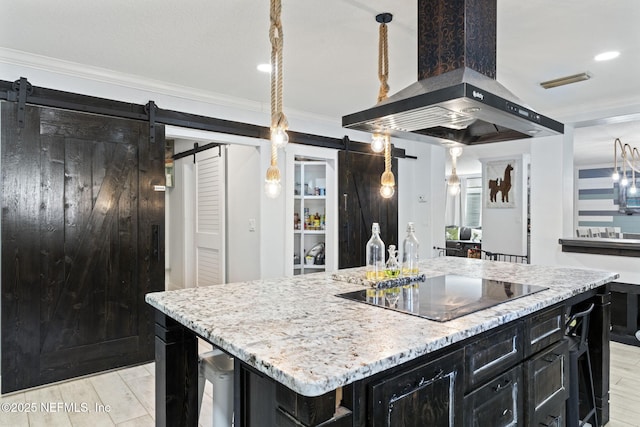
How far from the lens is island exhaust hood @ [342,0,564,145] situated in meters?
1.70

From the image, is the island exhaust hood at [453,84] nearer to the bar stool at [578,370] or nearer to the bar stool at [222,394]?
the bar stool at [578,370]

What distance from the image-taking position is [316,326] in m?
1.31

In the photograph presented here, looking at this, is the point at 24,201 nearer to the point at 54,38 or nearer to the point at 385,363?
the point at 54,38

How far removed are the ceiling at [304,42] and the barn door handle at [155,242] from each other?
1.27 meters

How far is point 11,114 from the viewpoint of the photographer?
9.02 feet

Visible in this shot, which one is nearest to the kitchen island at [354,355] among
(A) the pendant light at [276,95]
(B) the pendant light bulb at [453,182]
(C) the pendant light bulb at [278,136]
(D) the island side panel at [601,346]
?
(D) the island side panel at [601,346]

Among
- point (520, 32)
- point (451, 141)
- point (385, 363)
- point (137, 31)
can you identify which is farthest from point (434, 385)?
point (137, 31)

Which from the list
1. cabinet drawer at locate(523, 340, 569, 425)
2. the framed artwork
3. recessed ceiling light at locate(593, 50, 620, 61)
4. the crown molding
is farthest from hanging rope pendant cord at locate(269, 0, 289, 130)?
the framed artwork

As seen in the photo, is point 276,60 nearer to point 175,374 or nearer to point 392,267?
point 392,267

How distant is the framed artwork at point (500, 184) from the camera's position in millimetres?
7469

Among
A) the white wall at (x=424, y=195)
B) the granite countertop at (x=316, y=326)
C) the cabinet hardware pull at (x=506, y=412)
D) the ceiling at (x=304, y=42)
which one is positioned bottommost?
the cabinet hardware pull at (x=506, y=412)

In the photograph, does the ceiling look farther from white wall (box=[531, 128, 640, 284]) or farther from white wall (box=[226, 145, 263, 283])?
white wall (box=[226, 145, 263, 283])

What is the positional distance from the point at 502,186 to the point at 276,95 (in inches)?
264

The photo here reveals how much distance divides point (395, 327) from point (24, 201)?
2830 millimetres
